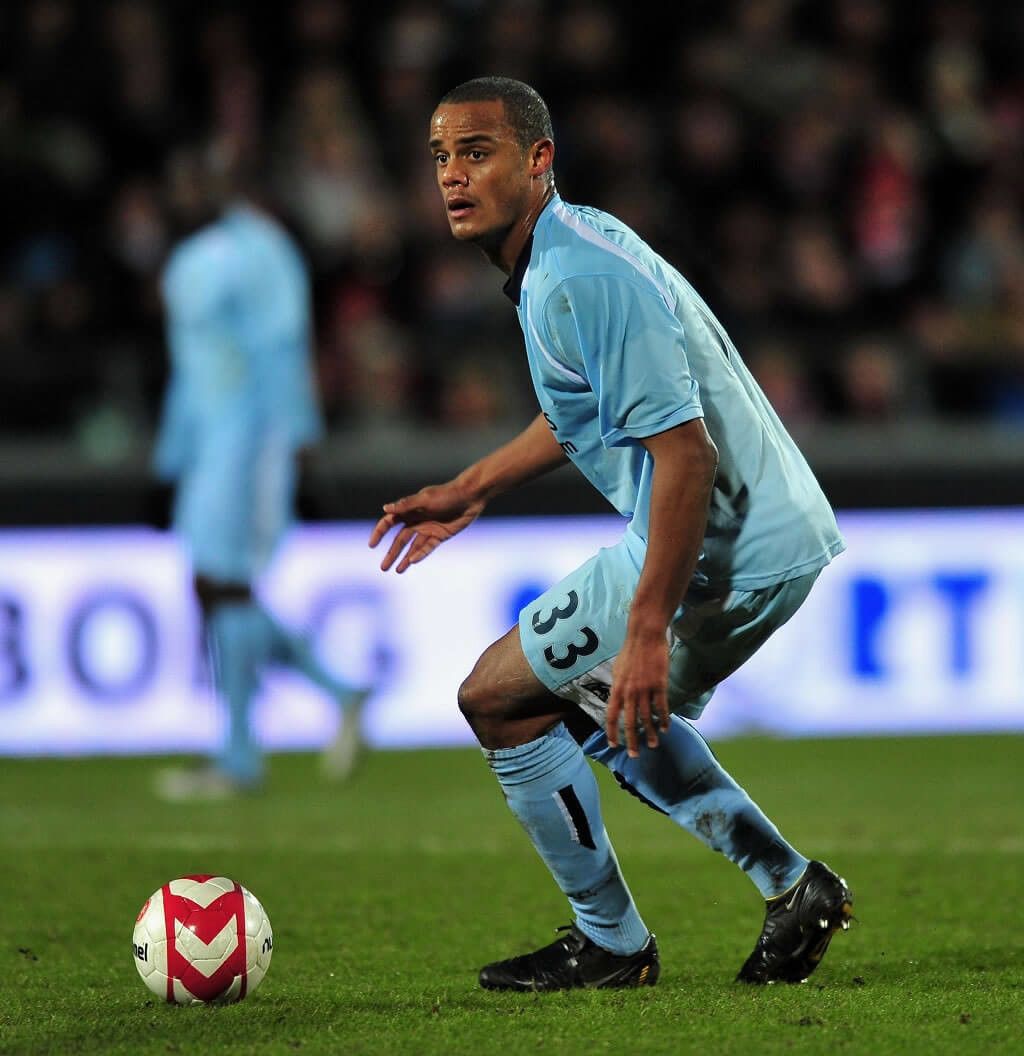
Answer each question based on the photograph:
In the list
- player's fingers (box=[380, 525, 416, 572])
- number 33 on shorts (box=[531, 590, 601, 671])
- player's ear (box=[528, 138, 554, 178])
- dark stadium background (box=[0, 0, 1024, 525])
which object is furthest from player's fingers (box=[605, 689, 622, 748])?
dark stadium background (box=[0, 0, 1024, 525])

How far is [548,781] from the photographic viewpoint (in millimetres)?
3998

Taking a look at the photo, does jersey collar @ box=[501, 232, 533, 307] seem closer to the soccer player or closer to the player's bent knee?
the soccer player

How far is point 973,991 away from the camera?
4.00 meters

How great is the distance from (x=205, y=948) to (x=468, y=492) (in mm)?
1160

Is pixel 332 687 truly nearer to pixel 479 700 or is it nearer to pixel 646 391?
pixel 479 700

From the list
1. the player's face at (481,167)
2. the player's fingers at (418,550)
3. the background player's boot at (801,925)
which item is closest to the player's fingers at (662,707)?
the background player's boot at (801,925)

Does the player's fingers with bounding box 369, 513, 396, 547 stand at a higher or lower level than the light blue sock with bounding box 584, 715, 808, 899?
higher

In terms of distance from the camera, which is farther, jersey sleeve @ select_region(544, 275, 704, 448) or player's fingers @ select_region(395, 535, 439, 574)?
player's fingers @ select_region(395, 535, 439, 574)

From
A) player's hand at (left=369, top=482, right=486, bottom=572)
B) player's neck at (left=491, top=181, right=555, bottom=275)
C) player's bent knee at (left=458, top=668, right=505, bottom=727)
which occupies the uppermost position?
player's neck at (left=491, top=181, right=555, bottom=275)

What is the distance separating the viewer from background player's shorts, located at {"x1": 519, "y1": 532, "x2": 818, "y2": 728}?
3818 millimetres

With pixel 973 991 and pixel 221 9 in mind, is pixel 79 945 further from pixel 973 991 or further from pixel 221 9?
pixel 221 9

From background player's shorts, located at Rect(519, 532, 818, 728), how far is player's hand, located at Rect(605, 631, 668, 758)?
0.20m

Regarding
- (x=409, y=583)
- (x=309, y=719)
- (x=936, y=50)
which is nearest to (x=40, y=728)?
(x=309, y=719)

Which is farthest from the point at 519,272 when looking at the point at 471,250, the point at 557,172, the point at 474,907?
the point at 557,172
